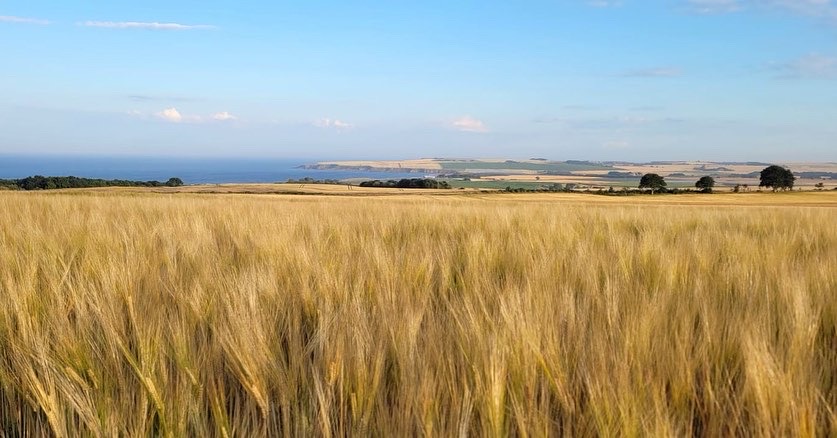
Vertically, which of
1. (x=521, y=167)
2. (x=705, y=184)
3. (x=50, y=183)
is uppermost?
(x=521, y=167)

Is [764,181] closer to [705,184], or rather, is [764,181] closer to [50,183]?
[705,184]

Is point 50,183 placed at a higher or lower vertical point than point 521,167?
lower

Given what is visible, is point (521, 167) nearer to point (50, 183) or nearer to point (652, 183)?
point (652, 183)

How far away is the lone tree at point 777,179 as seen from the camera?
34662 millimetres

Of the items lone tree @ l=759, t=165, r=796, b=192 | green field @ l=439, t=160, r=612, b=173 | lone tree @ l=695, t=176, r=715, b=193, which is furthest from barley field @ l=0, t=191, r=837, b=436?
green field @ l=439, t=160, r=612, b=173

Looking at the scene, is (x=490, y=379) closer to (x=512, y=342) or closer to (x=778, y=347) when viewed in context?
(x=512, y=342)

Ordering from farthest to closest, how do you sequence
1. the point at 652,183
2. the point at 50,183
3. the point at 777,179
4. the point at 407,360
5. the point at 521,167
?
the point at 521,167 → the point at 777,179 → the point at 652,183 → the point at 50,183 → the point at 407,360

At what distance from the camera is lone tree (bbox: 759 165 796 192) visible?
34.7 meters

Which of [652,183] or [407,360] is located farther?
[652,183]

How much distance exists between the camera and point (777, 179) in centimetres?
3494

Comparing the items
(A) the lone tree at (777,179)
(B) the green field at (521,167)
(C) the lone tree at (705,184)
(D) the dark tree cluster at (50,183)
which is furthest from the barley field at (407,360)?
(B) the green field at (521,167)

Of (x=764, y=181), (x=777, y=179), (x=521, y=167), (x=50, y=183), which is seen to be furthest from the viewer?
(x=521, y=167)

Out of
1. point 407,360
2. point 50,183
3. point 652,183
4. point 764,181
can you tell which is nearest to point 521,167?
point 764,181

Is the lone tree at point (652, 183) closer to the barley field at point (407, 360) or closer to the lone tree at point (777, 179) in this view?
the lone tree at point (777, 179)
